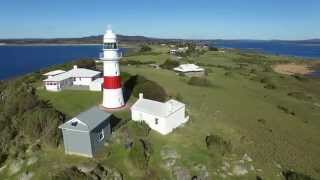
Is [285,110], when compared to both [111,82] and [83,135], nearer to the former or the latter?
[111,82]

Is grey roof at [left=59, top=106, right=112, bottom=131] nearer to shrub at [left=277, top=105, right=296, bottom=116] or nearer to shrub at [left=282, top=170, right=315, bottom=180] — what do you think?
shrub at [left=282, top=170, right=315, bottom=180]

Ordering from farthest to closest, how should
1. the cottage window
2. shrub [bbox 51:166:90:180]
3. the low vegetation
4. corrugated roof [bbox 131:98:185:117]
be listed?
1. corrugated roof [bbox 131:98:185:117]
2. the low vegetation
3. the cottage window
4. shrub [bbox 51:166:90:180]

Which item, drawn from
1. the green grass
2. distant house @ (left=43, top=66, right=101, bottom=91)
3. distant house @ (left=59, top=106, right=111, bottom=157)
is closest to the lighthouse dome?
the green grass

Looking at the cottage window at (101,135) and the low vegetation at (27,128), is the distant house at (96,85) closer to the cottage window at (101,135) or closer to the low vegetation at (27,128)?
the low vegetation at (27,128)

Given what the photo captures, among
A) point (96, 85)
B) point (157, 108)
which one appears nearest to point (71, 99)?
point (96, 85)

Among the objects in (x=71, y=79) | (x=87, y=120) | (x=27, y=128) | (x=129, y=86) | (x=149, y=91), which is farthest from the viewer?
(x=129, y=86)
